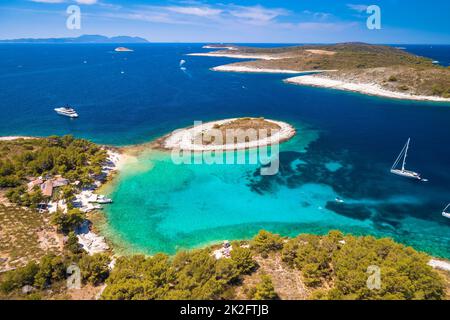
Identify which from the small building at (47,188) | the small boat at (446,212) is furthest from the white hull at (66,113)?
the small boat at (446,212)

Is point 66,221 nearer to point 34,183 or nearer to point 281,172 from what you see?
point 34,183

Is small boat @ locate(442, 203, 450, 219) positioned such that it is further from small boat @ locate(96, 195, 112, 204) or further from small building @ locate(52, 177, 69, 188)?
small building @ locate(52, 177, 69, 188)

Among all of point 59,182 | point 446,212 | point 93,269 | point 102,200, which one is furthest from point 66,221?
point 446,212

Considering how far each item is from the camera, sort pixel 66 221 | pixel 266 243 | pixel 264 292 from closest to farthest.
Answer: pixel 264 292
pixel 266 243
pixel 66 221

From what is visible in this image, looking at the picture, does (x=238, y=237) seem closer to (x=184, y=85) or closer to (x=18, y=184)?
(x=18, y=184)

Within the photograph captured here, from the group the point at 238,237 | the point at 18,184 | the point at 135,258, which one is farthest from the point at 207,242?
the point at 18,184

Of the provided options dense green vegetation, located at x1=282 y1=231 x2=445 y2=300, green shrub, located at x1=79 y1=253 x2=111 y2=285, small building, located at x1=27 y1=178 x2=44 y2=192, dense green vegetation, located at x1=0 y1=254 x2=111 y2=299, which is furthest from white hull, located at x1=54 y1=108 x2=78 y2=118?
dense green vegetation, located at x1=282 y1=231 x2=445 y2=300

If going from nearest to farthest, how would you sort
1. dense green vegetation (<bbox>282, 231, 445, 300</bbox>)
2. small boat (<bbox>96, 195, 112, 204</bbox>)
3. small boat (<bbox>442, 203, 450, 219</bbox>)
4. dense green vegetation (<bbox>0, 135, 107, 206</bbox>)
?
dense green vegetation (<bbox>282, 231, 445, 300</bbox>) → small boat (<bbox>442, 203, 450, 219</bbox>) → dense green vegetation (<bbox>0, 135, 107, 206</bbox>) → small boat (<bbox>96, 195, 112, 204</bbox>)
